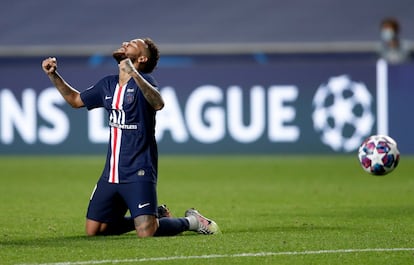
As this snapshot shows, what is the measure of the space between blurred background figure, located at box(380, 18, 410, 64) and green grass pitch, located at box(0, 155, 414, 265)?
2.89m

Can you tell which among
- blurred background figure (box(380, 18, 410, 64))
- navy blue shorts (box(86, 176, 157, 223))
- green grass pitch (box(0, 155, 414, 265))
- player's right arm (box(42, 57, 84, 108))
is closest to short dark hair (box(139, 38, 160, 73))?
player's right arm (box(42, 57, 84, 108))

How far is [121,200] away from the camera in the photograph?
10773 mm

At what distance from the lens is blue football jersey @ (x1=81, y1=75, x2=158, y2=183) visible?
10641mm

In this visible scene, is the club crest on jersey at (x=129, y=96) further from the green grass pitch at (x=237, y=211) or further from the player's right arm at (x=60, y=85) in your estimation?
the green grass pitch at (x=237, y=211)

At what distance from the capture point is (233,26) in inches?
1088

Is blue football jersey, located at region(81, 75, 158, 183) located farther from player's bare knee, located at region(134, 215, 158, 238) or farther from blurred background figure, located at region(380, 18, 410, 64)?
blurred background figure, located at region(380, 18, 410, 64)

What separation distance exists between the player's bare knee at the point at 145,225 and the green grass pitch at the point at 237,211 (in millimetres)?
106

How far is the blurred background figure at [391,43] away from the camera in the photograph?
24141 mm

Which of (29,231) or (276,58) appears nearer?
(29,231)

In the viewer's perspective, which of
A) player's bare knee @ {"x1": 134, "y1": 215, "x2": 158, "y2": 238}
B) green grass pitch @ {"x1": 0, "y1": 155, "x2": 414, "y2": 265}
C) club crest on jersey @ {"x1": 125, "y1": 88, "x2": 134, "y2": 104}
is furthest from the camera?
club crest on jersey @ {"x1": 125, "y1": 88, "x2": 134, "y2": 104}

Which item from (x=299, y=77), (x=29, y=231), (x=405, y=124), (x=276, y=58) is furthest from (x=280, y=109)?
(x=29, y=231)

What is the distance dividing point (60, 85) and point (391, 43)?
46.6 ft

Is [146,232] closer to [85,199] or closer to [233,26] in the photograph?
[85,199]

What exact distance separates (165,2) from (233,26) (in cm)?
181
